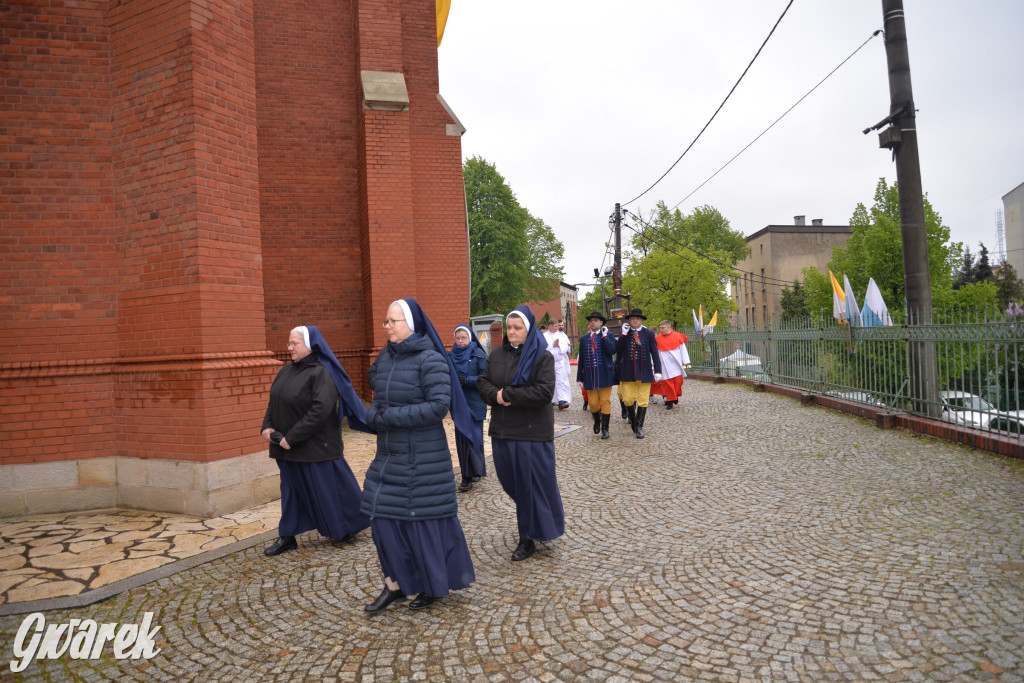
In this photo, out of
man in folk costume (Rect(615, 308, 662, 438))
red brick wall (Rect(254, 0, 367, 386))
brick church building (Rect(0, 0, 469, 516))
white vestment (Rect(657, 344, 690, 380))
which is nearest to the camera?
brick church building (Rect(0, 0, 469, 516))

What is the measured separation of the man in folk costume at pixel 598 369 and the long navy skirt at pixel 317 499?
204 inches

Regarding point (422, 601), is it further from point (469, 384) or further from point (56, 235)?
point (56, 235)

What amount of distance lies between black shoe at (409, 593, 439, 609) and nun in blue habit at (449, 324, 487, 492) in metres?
2.73

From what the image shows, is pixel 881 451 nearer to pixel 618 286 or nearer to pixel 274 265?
pixel 274 265

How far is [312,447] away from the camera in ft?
15.7

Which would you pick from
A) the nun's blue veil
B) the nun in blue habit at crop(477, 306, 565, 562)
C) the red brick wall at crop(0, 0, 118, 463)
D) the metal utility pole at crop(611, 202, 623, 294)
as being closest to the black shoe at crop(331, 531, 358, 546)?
the nun's blue veil

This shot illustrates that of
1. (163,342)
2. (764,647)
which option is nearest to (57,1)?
Answer: (163,342)

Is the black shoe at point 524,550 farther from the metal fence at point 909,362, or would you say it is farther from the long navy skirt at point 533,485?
the metal fence at point 909,362

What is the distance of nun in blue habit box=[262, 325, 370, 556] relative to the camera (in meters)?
4.70

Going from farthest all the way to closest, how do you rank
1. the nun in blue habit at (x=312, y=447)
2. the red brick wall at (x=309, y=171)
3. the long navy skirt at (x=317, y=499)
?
the red brick wall at (x=309, y=171), the long navy skirt at (x=317, y=499), the nun in blue habit at (x=312, y=447)

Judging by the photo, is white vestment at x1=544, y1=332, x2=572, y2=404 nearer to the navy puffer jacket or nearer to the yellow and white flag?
the yellow and white flag

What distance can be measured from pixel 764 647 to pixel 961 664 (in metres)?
0.82

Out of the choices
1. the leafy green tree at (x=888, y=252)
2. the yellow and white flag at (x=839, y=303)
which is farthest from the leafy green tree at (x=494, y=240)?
the yellow and white flag at (x=839, y=303)

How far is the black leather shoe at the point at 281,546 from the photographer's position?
4.72 m
